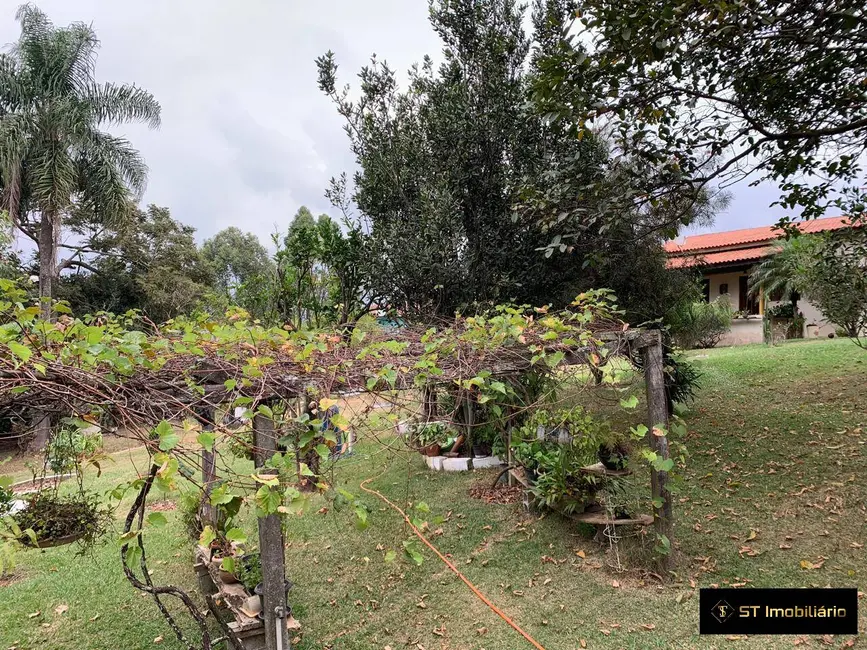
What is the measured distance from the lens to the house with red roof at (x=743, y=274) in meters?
15.0

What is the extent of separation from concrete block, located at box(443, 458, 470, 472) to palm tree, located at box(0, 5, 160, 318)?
11170 mm

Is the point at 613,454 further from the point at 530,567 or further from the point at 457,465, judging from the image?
the point at 457,465

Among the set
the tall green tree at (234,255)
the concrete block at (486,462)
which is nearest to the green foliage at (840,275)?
the concrete block at (486,462)

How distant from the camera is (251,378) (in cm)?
244

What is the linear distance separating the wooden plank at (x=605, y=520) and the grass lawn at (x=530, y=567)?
0.31m

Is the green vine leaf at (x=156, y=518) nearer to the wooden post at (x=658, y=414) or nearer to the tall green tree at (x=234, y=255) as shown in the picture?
the wooden post at (x=658, y=414)

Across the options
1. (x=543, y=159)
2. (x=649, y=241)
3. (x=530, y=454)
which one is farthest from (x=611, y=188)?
(x=530, y=454)

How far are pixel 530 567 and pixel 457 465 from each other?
8.58ft

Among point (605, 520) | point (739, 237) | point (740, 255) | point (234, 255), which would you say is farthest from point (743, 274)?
point (234, 255)

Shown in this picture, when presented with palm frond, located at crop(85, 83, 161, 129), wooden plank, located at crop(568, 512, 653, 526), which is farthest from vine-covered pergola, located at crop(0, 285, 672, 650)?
palm frond, located at crop(85, 83, 161, 129)

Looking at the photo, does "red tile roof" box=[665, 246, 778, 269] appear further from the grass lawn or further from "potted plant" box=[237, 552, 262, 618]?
"potted plant" box=[237, 552, 262, 618]

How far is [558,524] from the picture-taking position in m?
4.90

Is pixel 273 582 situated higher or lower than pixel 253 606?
higher

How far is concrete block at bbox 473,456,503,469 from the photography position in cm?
685
